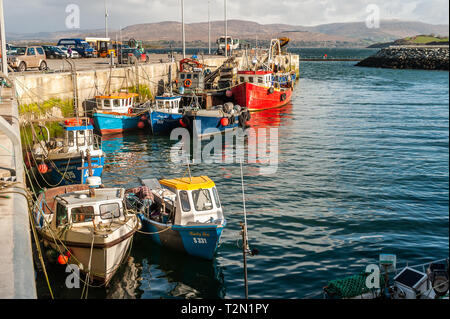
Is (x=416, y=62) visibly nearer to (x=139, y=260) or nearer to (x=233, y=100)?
(x=233, y=100)

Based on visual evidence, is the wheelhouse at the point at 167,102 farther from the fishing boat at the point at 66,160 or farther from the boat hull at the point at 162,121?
the fishing boat at the point at 66,160

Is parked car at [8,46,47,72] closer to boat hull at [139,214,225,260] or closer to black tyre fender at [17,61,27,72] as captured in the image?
black tyre fender at [17,61,27,72]

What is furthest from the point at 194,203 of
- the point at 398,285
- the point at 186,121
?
the point at 186,121

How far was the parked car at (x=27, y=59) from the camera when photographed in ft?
114

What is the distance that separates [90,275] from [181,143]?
2041 cm

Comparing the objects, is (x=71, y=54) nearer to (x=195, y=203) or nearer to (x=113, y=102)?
(x=113, y=102)

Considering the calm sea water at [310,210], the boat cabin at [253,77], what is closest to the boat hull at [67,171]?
the calm sea water at [310,210]

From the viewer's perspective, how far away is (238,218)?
1794 centimetres

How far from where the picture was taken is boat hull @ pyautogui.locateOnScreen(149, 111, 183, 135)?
1336 inches

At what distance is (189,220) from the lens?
14.4m

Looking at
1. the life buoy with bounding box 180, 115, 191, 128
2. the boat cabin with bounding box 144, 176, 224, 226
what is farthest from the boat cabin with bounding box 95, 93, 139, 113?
the boat cabin with bounding box 144, 176, 224, 226

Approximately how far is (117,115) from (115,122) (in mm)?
519

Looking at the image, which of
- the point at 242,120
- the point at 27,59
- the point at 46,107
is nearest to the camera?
the point at 46,107

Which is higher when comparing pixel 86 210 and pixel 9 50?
pixel 9 50
